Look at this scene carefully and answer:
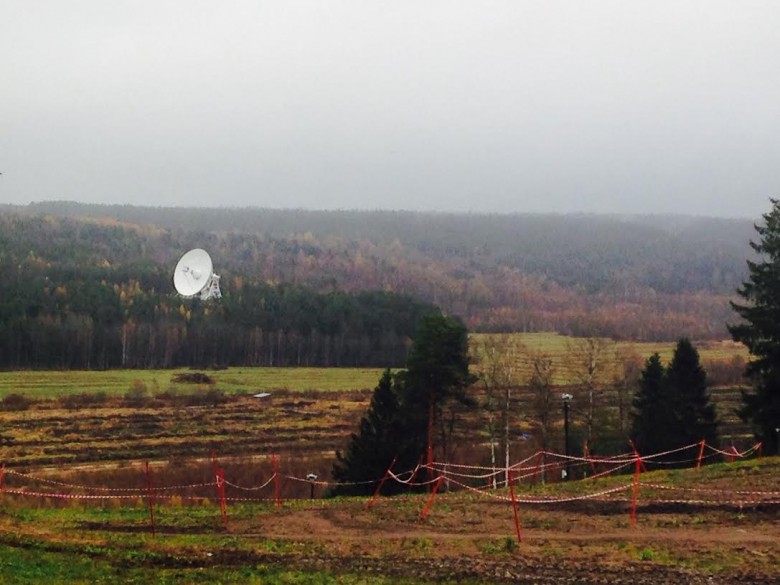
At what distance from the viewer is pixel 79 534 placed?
16297mm

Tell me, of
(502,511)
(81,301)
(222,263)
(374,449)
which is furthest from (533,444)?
(222,263)

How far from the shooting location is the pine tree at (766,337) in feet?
94.2

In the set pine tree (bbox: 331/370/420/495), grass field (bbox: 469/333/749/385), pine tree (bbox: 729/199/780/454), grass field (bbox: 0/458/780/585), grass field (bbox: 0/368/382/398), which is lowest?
grass field (bbox: 0/368/382/398)

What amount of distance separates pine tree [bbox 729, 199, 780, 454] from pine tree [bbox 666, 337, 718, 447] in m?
3.64

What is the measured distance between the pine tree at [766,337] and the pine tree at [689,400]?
143 inches

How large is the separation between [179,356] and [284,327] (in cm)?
1482

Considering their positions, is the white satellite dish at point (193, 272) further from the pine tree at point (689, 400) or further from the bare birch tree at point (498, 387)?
the pine tree at point (689, 400)

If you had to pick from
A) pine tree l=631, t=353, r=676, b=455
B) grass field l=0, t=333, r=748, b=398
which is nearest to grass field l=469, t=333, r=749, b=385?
grass field l=0, t=333, r=748, b=398

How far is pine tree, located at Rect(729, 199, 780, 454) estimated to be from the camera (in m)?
28.7

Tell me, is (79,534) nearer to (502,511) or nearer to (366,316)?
(502,511)

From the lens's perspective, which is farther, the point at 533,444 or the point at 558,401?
the point at 558,401

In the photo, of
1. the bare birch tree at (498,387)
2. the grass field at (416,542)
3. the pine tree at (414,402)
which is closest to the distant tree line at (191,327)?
the bare birch tree at (498,387)

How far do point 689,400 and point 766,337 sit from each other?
5833mm

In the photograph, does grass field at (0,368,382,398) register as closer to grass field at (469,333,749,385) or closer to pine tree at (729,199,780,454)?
grass field at (469,333,749,385)
